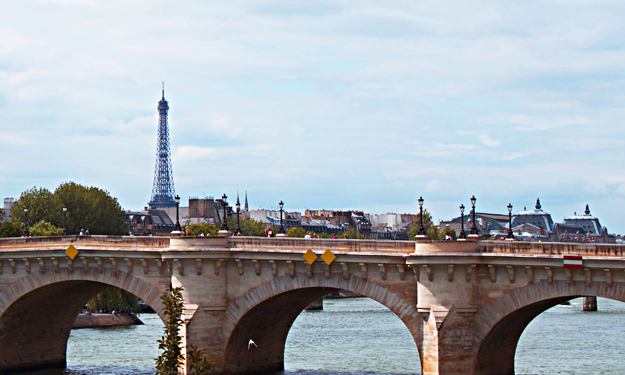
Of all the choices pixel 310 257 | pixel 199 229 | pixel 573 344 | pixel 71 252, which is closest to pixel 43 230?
pixel 199 229

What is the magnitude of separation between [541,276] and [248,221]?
116055mm

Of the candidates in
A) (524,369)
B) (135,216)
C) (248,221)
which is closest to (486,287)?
(524,369)

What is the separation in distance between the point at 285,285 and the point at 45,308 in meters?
19.1

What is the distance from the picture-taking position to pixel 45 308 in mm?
55938

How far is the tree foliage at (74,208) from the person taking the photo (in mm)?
111250

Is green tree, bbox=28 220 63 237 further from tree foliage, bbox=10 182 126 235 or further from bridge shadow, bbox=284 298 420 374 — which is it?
bridge shadow, bbox=284 298 420 374

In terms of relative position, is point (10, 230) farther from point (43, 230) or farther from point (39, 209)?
point (39, 209)

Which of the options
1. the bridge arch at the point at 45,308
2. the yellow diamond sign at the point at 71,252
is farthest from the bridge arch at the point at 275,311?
the yellow diamond sign at the point at 71,252

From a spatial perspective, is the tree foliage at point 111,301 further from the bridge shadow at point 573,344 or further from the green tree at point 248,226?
the green tree at point 248,226

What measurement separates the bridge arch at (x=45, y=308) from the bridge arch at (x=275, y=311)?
4.23 meters

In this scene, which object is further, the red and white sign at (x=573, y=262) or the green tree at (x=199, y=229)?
the green tree at (x=199, y=229)

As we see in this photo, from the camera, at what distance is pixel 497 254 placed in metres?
38.7

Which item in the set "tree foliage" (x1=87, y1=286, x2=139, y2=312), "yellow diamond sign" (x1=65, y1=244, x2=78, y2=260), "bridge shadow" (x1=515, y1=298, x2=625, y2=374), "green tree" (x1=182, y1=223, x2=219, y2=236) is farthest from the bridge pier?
"yellow diamond sign" (x1=65, y1=244, x2=78, y2=260)

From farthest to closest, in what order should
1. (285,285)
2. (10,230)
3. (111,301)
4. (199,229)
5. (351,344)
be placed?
(199,229)
(10,230)
(111,301)
(351,344)
(285,285)
